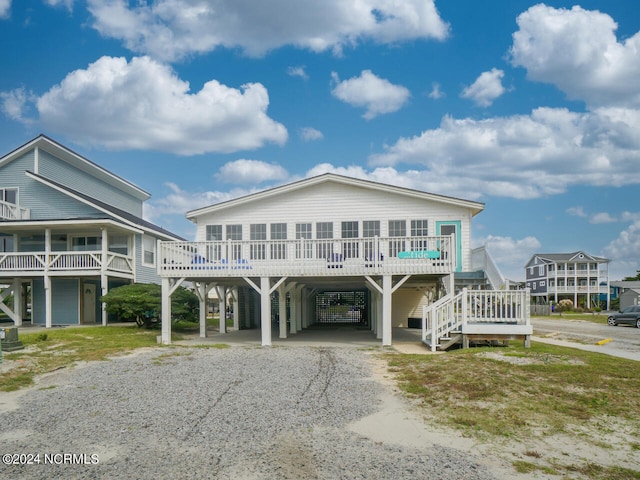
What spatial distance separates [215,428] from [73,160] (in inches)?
931

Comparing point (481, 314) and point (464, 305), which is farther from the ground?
point (464, 305)

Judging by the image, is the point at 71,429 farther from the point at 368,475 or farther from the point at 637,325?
the point at 637,325

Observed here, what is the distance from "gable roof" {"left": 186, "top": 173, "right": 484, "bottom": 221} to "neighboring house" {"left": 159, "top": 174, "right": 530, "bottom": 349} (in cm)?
4

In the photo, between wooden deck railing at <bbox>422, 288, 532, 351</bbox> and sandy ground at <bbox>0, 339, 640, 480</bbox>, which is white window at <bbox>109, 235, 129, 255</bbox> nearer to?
wooden deck railing at <bbox>422, 288, 532, 351</bbox>

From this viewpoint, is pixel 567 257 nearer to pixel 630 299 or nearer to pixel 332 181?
pixel 630 299

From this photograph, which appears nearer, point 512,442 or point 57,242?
point 512,442

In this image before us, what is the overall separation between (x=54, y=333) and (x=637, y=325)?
104 feet

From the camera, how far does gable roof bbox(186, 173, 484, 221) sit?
62.5 feet

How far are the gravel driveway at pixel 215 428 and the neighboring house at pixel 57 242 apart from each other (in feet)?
42.4

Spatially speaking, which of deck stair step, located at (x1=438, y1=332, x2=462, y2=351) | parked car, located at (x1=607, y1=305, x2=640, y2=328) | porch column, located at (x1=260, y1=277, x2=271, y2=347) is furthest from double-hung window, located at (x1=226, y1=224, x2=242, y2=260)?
parked car, located at (x1=607, y1=305, x2=640, y2=328)

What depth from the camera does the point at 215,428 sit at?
6871mm

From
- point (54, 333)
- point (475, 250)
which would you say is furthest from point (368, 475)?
point (54, 333)

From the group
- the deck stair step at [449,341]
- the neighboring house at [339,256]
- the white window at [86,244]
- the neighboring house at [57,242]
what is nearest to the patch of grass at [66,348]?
the neighboring house at [339,256]

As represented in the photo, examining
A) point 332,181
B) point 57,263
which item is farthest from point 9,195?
point 332,181
